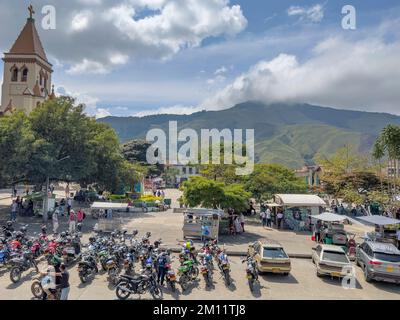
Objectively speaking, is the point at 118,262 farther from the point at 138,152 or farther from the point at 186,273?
the point at 138,152

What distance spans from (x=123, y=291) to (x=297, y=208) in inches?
776

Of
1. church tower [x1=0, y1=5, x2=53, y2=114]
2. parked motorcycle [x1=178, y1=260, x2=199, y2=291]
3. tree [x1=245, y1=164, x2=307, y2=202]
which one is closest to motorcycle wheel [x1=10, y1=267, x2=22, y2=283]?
parked motorcycle [x1=178, y1=260, x2=199, y2=291]

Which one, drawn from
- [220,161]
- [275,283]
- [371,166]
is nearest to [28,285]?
[275,283]

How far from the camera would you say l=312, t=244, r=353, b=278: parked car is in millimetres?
14109

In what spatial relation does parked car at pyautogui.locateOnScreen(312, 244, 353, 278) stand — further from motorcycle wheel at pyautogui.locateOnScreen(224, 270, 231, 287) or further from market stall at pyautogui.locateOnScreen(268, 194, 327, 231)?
market stall at pyautogui.locateOnScreen(268, 194, 327, 231)

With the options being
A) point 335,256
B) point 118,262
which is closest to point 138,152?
point 118,262

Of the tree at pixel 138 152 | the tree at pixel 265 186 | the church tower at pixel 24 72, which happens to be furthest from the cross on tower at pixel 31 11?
the tree at pixel 265 186

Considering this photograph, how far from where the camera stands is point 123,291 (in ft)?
36.9

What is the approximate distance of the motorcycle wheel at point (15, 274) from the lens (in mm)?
12624

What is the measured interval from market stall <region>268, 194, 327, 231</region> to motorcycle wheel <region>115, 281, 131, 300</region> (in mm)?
16613
